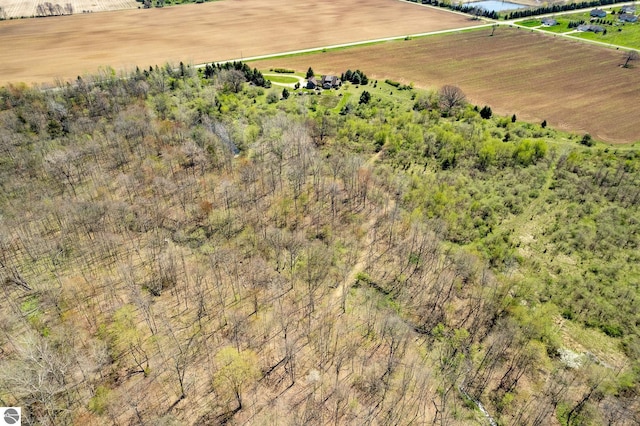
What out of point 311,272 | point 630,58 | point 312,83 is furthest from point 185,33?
point 630,58

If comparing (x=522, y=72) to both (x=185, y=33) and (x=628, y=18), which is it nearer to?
(x=628, y=18)

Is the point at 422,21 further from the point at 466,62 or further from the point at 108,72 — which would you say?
the point at 108,72

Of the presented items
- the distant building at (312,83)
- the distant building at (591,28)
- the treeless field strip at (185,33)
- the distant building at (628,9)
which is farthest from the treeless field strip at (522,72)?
the distant building at (628,9)

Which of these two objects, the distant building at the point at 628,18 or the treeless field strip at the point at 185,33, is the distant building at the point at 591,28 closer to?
the distant building at the point at 628,18

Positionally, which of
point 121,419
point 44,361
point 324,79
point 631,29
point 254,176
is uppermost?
point 631,29

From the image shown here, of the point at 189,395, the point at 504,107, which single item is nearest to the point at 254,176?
the point at 189,395

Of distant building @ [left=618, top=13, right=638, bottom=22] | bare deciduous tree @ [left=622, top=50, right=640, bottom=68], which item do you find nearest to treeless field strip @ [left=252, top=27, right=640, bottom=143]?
bare deciduous tree @ [left=622, top=50, right=640, bottom=68]
